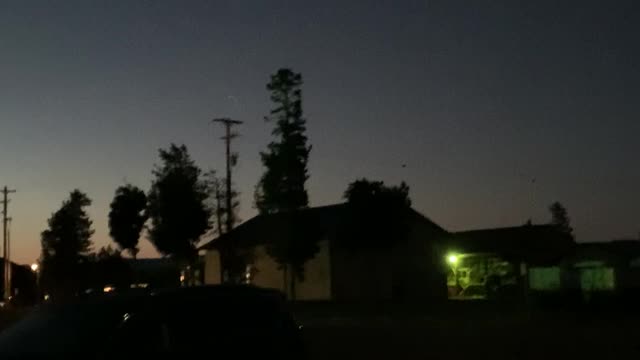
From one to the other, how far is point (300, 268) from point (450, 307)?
16.1m

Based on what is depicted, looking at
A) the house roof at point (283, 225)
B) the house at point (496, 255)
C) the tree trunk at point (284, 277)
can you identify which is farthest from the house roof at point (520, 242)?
the tree trunk at point (284, 277)

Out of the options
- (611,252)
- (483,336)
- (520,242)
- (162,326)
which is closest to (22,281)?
(520,242)

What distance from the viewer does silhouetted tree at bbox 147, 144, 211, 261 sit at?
66.5 metres

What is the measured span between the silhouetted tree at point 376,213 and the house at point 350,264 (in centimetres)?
110

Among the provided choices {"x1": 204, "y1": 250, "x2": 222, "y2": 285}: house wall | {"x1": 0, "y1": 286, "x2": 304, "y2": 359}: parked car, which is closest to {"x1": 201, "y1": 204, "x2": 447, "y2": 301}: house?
{"x1": 204, "y1": 250, "x2": 222, "y2": 285}: house wall

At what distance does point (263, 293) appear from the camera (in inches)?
376

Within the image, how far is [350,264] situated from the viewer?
6631 centimetres

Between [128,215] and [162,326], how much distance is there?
67.7m

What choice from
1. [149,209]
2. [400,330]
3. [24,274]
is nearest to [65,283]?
[149,209]

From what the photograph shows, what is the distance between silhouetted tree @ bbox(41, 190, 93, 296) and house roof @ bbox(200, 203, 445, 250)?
1384cm

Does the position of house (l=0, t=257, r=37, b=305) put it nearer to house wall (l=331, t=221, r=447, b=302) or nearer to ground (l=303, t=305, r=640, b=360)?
house wall (l=331, t=221, r=447, b=302)

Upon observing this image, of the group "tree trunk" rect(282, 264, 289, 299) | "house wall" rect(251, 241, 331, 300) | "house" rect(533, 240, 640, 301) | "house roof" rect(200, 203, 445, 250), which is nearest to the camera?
"house" rect(533, 240, 640, 301)

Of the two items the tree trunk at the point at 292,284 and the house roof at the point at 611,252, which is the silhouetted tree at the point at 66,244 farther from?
the house roof at the point at 611,252

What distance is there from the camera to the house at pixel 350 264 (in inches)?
2589
